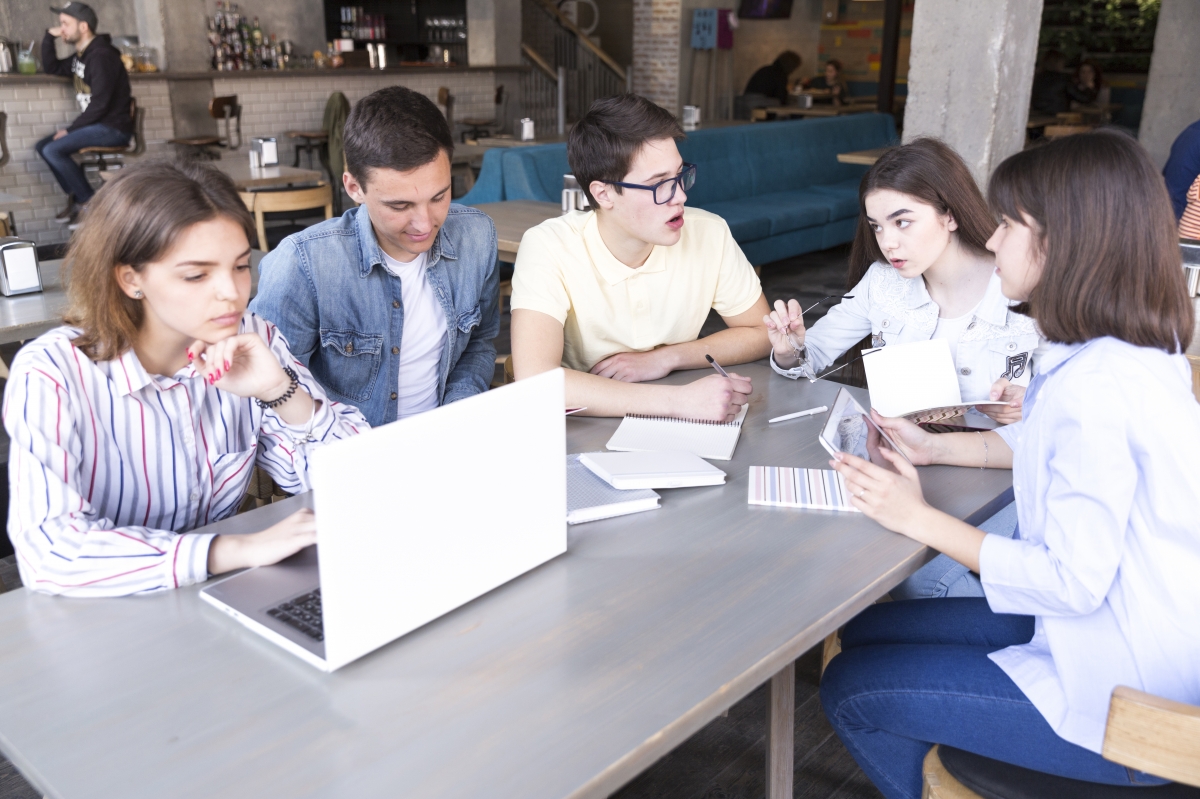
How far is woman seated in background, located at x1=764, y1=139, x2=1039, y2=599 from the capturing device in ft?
6.02

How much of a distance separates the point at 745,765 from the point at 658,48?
1011cm

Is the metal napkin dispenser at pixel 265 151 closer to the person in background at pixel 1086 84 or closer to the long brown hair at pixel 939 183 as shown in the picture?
the long brown hair at pixel 939 183

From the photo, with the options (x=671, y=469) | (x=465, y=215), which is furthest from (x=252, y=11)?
(x=671, y=469)

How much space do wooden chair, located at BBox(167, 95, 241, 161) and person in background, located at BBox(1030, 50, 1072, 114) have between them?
324 inches

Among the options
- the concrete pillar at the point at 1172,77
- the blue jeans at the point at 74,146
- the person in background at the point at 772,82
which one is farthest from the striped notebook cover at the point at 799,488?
the person in background at the point at 772,82

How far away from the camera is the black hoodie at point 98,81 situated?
255 inches

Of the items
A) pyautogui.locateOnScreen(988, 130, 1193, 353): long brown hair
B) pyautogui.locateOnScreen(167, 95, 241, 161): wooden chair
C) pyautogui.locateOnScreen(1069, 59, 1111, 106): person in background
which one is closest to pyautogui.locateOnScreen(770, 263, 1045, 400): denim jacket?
pyautogui.locateOnScreen(988, 130, 1193, 353): long brown hair

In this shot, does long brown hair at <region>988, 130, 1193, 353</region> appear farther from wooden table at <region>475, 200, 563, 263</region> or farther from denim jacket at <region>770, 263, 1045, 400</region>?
wooden table at <region>475, 200, 563, 263</region>

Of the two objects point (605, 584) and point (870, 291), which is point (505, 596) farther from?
point (870, 291)

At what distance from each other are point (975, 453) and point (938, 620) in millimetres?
282

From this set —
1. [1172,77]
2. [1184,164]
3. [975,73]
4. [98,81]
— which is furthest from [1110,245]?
[1172,77]

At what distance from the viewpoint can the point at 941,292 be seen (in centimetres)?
196

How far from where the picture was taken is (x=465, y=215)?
213 centimetres

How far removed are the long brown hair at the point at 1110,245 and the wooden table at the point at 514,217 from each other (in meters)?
2.62
